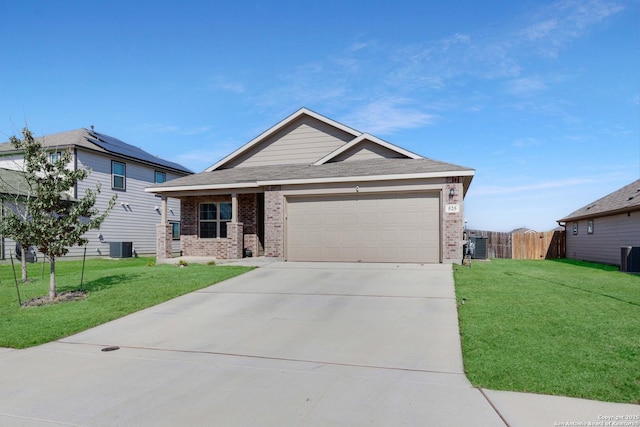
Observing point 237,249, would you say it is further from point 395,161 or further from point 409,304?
point 409,304

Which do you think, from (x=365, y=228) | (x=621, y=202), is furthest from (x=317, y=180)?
(x=621, y=202)

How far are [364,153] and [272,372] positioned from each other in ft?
45.1

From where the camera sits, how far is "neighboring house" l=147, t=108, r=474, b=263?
13.5 metres

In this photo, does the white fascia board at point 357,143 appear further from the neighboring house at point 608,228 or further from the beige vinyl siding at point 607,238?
the beige vinyl siding at point 607,238

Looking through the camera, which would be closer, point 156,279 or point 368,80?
point 156,279

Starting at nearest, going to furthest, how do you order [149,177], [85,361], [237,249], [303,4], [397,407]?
[397,407] < [85,361] < [303,4] < [237,249] < [149,177]

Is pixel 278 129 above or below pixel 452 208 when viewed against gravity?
above

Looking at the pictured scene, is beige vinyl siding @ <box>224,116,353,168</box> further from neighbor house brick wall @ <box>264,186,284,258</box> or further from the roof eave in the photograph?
the roof eave

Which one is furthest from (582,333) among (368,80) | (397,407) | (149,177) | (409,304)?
(149,177)

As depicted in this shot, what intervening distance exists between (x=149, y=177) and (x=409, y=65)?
1921 cm

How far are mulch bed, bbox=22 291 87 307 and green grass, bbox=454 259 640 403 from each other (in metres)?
8.69

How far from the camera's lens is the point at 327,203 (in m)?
14.7

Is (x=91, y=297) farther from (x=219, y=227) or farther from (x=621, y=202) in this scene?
(x=621, y=202)

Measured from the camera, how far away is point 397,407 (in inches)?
150
